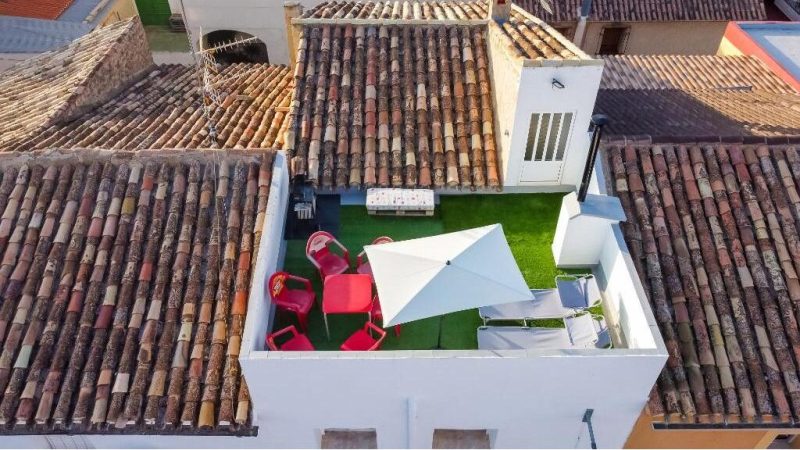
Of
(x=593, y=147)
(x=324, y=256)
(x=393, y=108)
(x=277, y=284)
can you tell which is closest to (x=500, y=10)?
(x=393, y=108)

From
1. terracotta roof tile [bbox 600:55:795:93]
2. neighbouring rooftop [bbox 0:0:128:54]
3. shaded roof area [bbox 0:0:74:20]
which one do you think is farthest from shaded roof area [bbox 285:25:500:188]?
shaded roof area [bbox 0:0:74:20]

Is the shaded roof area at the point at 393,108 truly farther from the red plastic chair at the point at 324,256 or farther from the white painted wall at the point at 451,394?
the white painted wall at the point at 451,394

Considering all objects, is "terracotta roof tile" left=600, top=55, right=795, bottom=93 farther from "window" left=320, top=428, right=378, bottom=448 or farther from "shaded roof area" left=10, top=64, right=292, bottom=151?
"window" left=320, top=428, right=378, bottom=448

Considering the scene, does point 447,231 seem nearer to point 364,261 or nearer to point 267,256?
point 364,261

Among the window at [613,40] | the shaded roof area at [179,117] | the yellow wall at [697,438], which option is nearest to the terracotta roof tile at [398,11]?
the shaded roof area at [179,117]

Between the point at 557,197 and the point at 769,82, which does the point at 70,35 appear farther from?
the point at 769,82

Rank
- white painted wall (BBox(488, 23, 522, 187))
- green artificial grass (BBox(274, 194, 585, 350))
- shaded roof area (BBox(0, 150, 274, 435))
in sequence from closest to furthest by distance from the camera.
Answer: shaded roof area (BBox(0, 150, 274, 435)) < green artificial grass (BBox(274, 194, 585, 350)) < white painted wall (BBox(488, 23, 522, 187))

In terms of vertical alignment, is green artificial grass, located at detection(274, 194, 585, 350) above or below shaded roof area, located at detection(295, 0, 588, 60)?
below
